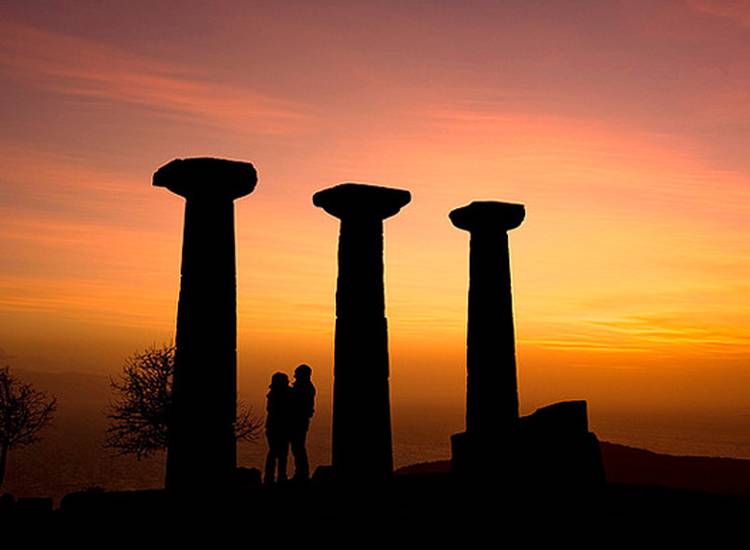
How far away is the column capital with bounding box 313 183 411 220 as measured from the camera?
23.0m

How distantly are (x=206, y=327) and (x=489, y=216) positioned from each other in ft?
37.2

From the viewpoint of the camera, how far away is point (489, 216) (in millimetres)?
27078

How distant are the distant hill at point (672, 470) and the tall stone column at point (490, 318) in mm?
14490

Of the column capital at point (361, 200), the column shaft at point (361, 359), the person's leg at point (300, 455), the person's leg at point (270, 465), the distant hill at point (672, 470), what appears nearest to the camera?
the column shaft at point (361, 359)

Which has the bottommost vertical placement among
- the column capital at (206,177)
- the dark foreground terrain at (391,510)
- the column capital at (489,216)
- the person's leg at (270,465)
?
the dark foreground terrain at (391,510)

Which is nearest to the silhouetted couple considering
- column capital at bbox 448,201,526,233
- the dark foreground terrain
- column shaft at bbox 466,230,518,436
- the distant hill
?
the dark foreground terrain

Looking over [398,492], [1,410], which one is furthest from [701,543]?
[1,410]

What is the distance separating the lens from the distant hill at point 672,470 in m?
41.5

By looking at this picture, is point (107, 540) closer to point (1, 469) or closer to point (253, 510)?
point (253, 510)

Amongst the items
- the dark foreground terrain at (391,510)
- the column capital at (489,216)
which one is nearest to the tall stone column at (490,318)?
the column capital at (489,216)

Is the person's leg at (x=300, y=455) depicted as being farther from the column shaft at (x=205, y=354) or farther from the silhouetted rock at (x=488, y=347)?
the column shaft at (x=205, y=354)

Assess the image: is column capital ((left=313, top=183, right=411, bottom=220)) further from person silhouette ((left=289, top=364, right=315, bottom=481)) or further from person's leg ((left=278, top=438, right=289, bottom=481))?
person's leg ((left=278, top=438, right=289, bottom=481))

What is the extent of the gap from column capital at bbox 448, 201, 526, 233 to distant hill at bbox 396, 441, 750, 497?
663 inches

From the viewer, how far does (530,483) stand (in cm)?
2173
